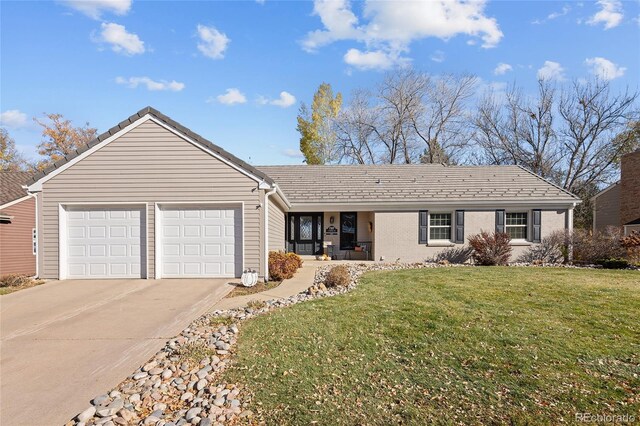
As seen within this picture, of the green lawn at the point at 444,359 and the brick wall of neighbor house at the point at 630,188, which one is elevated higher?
the brick wall of neighbor house at the point at 630,188

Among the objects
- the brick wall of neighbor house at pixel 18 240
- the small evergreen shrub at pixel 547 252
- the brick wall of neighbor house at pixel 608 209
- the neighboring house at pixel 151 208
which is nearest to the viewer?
the neighboring house at pixel 151 208

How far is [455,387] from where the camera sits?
3.25 metres

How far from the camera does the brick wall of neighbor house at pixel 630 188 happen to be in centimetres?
1798

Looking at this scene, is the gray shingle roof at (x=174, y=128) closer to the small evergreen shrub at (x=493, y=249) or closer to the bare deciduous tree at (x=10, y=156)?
the small evergreen shrub at (x=493, y=249)

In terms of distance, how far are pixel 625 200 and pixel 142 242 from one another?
24.2 metres

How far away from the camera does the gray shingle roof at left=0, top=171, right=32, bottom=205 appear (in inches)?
504

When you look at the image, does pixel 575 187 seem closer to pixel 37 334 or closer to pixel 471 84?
pixel 471 84

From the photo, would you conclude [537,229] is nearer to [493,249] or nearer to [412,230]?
[493,249]

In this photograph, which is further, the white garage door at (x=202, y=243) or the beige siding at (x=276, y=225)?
the beige siding at (x=276, y=225)

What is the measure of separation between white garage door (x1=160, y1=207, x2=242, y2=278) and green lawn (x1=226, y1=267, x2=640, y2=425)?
Result: 389 cm

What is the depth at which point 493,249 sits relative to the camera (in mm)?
12859

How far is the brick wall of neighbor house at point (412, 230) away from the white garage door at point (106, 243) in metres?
9.02

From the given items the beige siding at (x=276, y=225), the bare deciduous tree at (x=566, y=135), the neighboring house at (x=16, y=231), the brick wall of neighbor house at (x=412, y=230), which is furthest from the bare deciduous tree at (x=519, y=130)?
the neighboring house at (x=16, y=231)

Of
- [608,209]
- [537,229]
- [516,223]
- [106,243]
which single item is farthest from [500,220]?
→ [106,243]
